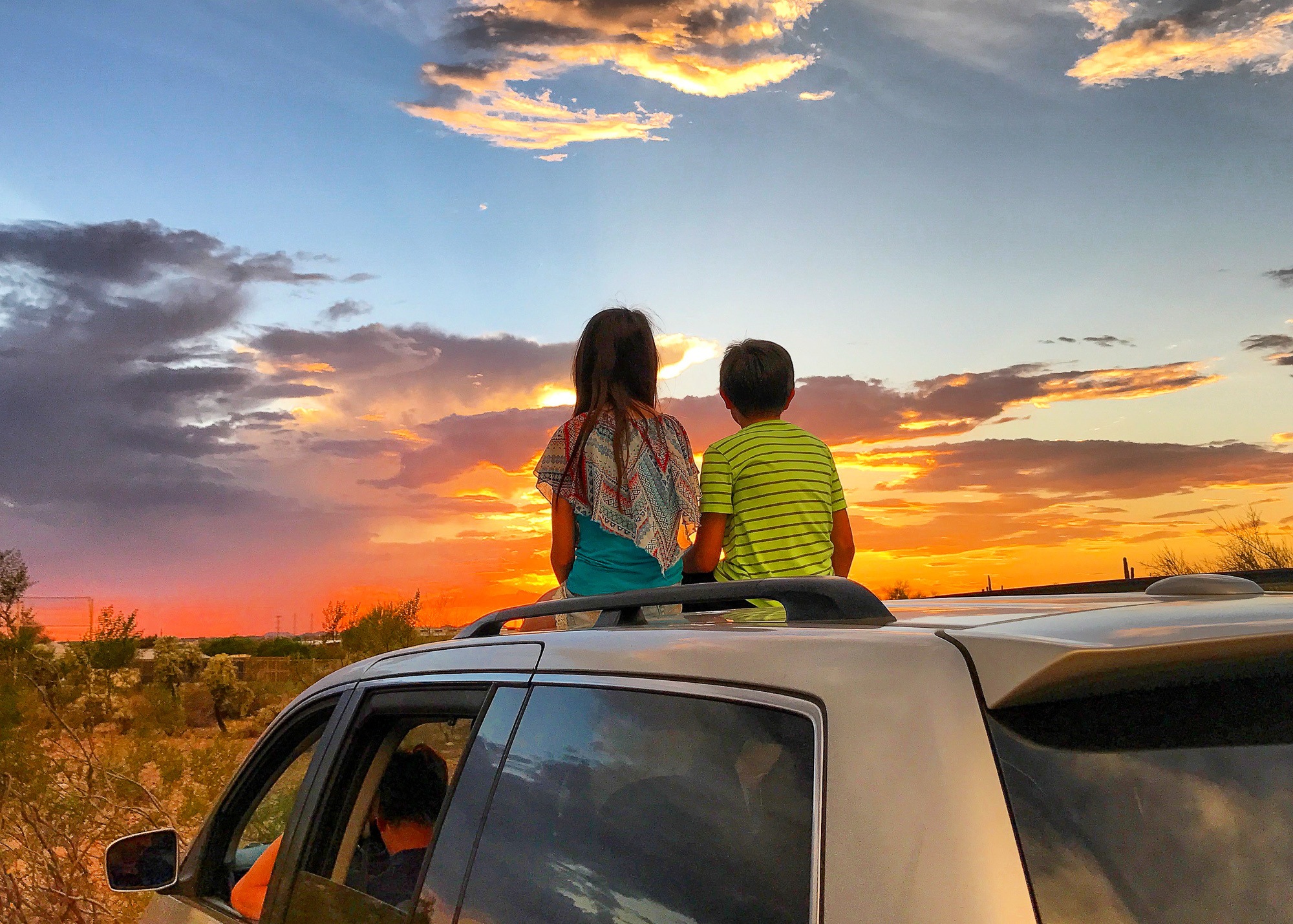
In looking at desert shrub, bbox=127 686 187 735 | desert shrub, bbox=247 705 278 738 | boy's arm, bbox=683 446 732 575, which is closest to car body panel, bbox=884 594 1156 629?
boy's arm, bbox=683 446 732 575

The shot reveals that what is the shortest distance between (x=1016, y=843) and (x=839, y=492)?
3214mm

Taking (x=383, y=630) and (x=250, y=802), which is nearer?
(x=250, y=802)

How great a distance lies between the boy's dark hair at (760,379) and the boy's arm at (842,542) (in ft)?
1.64

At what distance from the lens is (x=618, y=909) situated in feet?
4.90

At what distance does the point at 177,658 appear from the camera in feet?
72.6

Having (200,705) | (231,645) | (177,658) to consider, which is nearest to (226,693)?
(200,705)

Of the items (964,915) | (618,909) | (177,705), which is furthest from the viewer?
(177,705)

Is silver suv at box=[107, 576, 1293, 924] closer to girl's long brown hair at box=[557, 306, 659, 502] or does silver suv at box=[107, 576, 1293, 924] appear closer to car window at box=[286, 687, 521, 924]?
car window at box=[286, 687, 521, 924]

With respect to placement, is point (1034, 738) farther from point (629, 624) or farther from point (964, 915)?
point (629, 624)

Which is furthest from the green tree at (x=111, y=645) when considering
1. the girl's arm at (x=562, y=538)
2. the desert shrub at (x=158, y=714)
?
the girl's arm at (x=562, y=538)

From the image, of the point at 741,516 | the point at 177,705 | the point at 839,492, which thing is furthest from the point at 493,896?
the point at 177,705

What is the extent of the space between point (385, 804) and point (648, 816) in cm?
110

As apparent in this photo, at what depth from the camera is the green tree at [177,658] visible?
2125cm

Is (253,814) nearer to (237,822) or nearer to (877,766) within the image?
(237,822)
